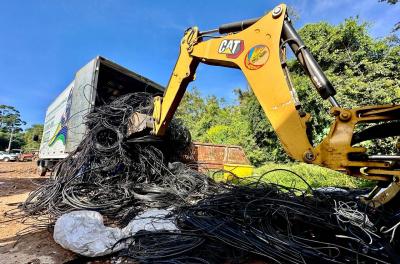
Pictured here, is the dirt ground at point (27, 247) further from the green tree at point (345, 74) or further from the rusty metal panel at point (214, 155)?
the green tree at point (345, 74)

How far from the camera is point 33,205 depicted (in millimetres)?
4066

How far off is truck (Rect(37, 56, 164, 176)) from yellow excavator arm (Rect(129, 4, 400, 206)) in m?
2.53

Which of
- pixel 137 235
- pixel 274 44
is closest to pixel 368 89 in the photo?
pixel 274 44

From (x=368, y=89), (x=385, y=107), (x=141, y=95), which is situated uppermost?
(x=368, y=89)

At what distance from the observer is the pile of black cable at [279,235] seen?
2025mm

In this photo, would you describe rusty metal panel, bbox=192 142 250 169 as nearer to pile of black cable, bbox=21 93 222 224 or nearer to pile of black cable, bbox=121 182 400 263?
pile of black cable, bbox=21 93 222 224

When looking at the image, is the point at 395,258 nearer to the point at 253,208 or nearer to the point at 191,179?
the point at 253,208

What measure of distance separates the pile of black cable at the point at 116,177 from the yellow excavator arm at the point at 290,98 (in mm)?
2122

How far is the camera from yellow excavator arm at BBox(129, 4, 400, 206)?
1871 millimetres

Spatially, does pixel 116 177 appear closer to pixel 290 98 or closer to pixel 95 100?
pixel 95 100

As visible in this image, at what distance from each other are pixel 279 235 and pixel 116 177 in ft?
10.7

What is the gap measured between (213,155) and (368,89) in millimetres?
6749

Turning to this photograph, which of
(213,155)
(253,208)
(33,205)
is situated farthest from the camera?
(213,155)

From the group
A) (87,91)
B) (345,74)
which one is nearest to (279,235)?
(87,91)
